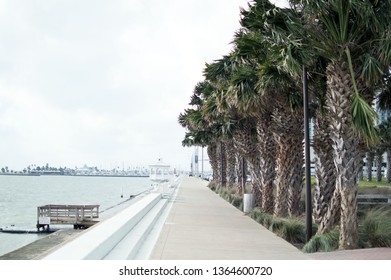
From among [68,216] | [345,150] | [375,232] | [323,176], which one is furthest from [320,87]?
[68,216]

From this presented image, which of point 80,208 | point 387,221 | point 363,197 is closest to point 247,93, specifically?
point 387,221

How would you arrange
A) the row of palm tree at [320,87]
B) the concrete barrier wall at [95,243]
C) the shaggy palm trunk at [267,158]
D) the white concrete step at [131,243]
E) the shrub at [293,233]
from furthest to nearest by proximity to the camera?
1. the shaggy palm trunk at [267,158]
2. the shrub at [293,233]
3. the row of palm tree at [320,87]
4. the white concrete step at [131,243]
5. the concrete barrier wall at [95,243]

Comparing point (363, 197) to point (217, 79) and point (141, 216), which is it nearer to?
point (217, 79)

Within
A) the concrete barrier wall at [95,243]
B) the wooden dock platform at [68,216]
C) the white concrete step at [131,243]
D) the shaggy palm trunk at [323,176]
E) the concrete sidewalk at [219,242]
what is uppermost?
the shaggy palm trunk at [323,176]

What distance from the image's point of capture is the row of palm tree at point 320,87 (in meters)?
11.0

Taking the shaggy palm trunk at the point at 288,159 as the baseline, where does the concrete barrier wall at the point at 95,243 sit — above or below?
below

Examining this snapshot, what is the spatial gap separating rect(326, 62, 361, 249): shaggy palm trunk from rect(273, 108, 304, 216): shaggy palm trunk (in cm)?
502

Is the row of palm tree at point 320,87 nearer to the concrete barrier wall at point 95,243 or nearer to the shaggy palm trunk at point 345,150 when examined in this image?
the shaggy palm trunk at point 345,150

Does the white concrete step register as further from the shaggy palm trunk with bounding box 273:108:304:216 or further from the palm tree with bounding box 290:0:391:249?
the shaggy palm trunk with bounding box 273:108:304:216

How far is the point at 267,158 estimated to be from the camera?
1973 cm

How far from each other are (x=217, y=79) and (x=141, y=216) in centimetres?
897

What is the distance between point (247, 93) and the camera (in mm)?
16500

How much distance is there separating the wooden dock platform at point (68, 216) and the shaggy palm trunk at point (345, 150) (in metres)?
25.0

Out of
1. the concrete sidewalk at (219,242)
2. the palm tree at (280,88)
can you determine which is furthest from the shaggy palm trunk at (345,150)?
the palm tree at (280,88)
